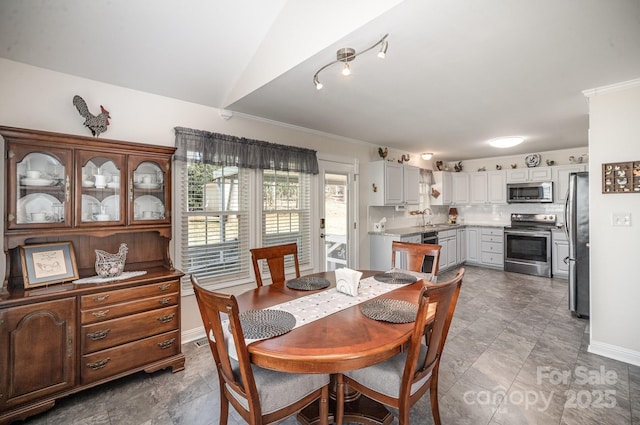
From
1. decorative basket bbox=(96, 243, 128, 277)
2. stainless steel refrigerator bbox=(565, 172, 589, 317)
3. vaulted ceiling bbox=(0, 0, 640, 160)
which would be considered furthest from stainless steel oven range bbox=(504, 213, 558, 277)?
decorative basket bbox=(96, 243, 128, 277)

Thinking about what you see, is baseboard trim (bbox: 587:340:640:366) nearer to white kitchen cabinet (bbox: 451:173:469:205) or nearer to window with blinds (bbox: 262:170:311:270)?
window with blinds (bbox: 262:170:311:270)

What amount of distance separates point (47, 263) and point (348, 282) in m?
2.18

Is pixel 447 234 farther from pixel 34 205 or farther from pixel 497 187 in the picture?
pixel 34 205

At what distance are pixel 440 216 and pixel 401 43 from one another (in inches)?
220

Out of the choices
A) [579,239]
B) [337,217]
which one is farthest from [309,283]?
[579,239]

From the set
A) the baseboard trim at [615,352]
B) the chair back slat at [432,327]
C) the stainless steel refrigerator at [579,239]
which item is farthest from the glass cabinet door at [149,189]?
the stainless steel refrigerator at [579,239]

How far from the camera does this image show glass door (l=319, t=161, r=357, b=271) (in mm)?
4082

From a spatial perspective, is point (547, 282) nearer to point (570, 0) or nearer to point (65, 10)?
point (570, 0)

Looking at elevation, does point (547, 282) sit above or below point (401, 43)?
below

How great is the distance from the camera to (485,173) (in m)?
6.16

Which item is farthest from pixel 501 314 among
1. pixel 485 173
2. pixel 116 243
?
pixel 116 243

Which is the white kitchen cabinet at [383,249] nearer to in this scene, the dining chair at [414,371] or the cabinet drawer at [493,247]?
the cabinet drawer at [493,247]

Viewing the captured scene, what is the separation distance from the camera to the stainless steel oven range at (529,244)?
17.0ft

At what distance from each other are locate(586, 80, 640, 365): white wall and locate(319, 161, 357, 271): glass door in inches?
108
